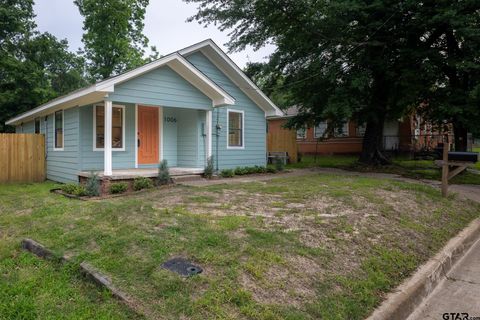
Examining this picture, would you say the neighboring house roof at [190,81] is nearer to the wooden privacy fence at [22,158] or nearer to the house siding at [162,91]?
the house siding at [162,91]

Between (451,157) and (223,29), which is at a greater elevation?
(223,29)

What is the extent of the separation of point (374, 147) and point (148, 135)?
1005 centimetres

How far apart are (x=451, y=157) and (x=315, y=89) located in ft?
24.4

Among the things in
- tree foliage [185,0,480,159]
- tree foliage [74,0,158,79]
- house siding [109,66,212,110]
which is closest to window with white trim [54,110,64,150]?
house siding [109,66,212,110]

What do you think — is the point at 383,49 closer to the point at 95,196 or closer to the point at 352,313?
the point at 95,196

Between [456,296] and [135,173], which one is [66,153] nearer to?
[135,173]

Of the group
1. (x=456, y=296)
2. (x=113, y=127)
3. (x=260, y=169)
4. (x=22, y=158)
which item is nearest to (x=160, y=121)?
(x=113, y=127)

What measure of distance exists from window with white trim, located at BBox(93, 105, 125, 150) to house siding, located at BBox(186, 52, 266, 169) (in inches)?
124

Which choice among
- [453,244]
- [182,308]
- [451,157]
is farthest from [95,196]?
[451,157]

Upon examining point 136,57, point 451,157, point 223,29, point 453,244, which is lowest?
point 453,244

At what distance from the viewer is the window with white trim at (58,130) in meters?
10.6

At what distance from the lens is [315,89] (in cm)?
A: 1466

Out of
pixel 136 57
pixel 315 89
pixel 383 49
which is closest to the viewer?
pixel 383 49

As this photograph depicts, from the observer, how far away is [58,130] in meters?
10.9
